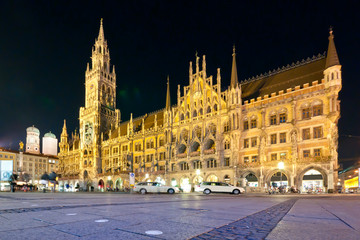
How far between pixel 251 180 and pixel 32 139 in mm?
162774

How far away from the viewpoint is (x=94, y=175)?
7562cm

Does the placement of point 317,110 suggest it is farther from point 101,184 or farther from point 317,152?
point 101,184

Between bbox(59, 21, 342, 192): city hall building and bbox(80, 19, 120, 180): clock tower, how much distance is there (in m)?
9.22

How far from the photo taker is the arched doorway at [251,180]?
1678 inches

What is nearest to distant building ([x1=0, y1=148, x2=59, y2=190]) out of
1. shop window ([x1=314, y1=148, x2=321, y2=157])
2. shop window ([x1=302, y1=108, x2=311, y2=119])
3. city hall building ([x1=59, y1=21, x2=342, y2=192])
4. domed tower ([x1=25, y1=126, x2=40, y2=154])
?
domed tower ([x1=25, y1=126, x2=40, y2=154])

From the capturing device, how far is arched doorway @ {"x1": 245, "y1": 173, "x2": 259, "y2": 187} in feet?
140

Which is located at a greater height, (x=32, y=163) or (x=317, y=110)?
(x=317, y=110)

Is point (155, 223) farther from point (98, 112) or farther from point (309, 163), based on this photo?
point (98, 112)

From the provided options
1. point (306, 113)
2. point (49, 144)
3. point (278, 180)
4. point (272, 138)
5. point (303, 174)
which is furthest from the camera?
point (49, 144)

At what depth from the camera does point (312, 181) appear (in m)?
37.3

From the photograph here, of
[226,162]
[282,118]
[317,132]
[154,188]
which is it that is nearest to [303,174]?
[317,132]

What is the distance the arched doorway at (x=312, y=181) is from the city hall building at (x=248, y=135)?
0.5 inches

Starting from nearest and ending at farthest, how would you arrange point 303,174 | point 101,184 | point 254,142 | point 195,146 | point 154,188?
1. point 154,188
2. point 303,174
3. point 254,142
4. point 195,146
5. point 101,184

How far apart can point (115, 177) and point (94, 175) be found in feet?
39.8
